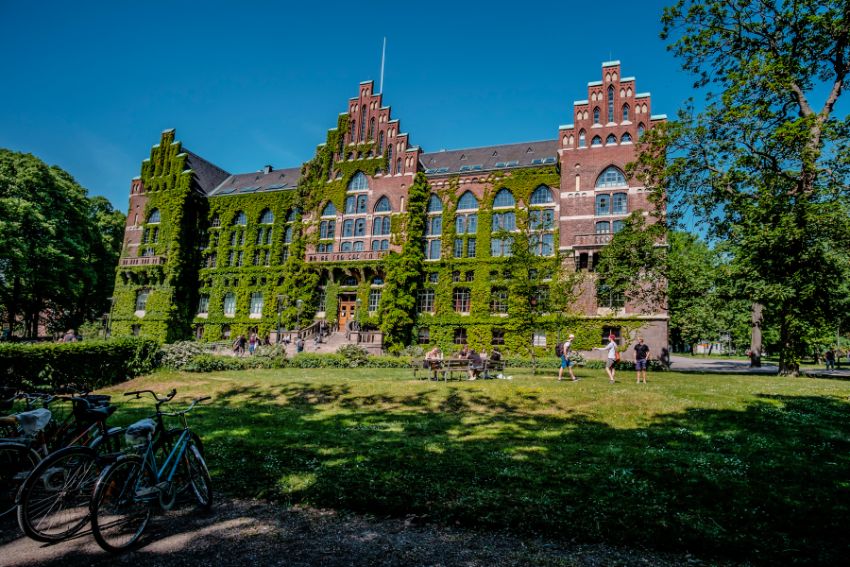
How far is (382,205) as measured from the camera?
41.5 m

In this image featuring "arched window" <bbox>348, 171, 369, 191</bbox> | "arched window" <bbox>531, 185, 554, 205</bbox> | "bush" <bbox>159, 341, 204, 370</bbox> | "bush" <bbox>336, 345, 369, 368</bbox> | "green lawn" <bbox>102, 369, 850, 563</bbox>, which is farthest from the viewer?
"arched window" <bbox>348, 171, 369, 191</bbox>

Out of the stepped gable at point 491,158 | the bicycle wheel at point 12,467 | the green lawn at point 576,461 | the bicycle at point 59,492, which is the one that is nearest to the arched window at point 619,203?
the stepped gable at point 491,158

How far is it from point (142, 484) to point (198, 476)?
80cm

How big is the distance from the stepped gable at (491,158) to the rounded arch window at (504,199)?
2241 mm

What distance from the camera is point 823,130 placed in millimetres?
19047

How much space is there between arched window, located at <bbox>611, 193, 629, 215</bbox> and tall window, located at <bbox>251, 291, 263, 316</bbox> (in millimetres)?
32891

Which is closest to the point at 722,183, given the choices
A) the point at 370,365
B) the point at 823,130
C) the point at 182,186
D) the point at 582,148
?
the point at 823,130

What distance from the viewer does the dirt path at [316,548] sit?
4.49 meters

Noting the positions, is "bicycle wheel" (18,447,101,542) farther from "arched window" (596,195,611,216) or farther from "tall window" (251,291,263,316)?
"tall window" (251,291,263,316)

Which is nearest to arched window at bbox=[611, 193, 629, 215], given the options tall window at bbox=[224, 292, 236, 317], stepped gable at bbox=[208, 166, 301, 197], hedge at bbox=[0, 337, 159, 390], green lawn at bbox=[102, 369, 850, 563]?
green lawn at bbox=[102, 369, 850, 563]

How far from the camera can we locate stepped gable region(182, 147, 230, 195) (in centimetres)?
4938

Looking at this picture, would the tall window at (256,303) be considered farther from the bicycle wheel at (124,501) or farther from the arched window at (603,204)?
the bicycle wheel at (124,501)

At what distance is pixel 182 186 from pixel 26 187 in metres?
12.8

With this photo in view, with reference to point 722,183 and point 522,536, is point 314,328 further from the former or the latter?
point 522,536
